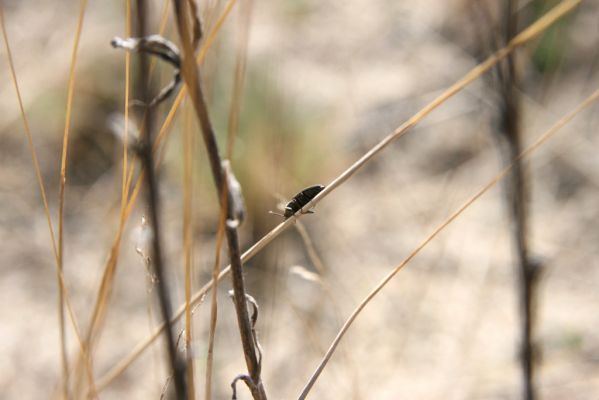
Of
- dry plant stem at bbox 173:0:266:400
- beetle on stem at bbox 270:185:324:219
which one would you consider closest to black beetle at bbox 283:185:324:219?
beetle on stem at bbox 270:185:324:219

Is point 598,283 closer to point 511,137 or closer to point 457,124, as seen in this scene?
point 457,124

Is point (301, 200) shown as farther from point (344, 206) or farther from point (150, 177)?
point (344, 206)

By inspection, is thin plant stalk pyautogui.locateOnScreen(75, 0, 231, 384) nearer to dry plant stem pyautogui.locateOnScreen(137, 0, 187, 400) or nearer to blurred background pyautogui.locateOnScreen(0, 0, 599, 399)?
dry plant stem pyautogui.locateOnScreen(137, 0, 187, 400)

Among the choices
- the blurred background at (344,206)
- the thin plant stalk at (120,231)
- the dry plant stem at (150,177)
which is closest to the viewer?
the dry plant stem at (150,177)

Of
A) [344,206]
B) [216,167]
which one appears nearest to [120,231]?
[216,167]

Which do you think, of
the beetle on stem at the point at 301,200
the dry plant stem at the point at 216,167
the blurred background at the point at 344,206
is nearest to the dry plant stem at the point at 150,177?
the dry plant stem at the point at 216,167

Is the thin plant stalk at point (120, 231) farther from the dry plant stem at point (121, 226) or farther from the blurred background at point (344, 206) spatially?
the blurred background at point (344, 206)

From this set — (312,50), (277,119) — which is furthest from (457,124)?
(277,119)
